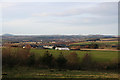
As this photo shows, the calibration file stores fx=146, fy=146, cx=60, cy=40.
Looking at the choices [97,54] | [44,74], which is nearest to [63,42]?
[97,54]

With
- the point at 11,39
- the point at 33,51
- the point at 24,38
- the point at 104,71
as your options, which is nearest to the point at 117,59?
the point at 104,71

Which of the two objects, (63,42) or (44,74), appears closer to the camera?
(44,74)

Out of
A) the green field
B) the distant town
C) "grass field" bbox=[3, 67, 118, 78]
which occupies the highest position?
the distant town

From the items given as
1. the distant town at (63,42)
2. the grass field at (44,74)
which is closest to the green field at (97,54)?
the distant town at (63,42)

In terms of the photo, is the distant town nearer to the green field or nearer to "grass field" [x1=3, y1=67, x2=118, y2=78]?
the green field

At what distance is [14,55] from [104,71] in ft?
33.1

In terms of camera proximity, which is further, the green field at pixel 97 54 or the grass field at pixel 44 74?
the green field at pixel 97 54

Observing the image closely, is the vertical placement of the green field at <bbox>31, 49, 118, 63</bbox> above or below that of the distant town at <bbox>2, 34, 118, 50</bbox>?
below

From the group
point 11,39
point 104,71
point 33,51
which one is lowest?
point 104,71

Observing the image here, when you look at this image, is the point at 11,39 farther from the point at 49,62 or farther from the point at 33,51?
the point at 49,62

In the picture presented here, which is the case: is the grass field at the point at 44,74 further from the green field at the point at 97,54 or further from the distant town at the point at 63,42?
the distant town at the point at 63,42

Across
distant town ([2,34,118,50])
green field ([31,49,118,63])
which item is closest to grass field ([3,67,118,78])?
green field ([31,49,118,63])

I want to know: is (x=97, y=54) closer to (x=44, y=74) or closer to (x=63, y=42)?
(x=63, y=42)

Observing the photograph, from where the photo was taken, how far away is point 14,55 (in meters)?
15.4
